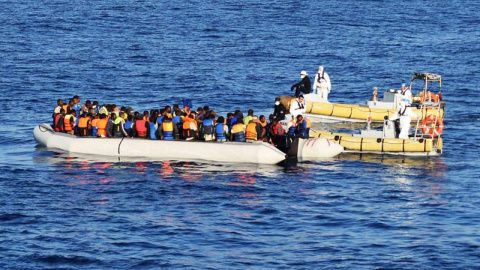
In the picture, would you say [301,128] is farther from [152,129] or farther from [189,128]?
[152,129]

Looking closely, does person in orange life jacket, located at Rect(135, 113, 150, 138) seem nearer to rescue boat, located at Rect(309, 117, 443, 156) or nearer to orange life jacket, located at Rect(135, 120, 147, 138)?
orange life jacket, located at Rect(135, 120, 147, 138)

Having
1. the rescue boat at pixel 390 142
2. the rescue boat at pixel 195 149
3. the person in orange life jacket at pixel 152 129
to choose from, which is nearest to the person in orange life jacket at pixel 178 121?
the person in orange life jacket at pixel 152 129

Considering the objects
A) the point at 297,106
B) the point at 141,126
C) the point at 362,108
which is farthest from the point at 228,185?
the point at 362,108

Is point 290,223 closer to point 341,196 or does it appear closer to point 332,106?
point 341,196

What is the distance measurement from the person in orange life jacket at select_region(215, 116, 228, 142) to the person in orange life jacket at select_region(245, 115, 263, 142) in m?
0.86

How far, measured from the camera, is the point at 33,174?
41.9 metres

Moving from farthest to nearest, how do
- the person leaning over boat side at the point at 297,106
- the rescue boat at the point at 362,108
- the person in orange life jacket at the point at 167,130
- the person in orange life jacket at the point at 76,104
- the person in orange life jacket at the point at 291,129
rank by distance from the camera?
the rescue boat at the point at 362,108 < the person leaning over boat side at the point at 297,106 < the person in orange life jacket at the point at 76,104 < the person in orange life jacket at the point at 291,129 < the person in orange life jacket at the point at 167,130

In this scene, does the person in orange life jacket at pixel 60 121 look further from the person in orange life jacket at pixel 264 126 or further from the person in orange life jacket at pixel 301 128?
the person in orange life jacket at pixel 301 128

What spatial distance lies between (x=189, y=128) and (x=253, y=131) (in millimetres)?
2618

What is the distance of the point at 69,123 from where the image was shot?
150ft

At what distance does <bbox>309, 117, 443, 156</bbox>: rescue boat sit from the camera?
1747 inches

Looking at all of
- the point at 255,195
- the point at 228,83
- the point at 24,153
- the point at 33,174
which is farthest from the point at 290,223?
the point at 228,83

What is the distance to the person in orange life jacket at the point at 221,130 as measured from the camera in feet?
142

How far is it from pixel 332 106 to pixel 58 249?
73.2ft
